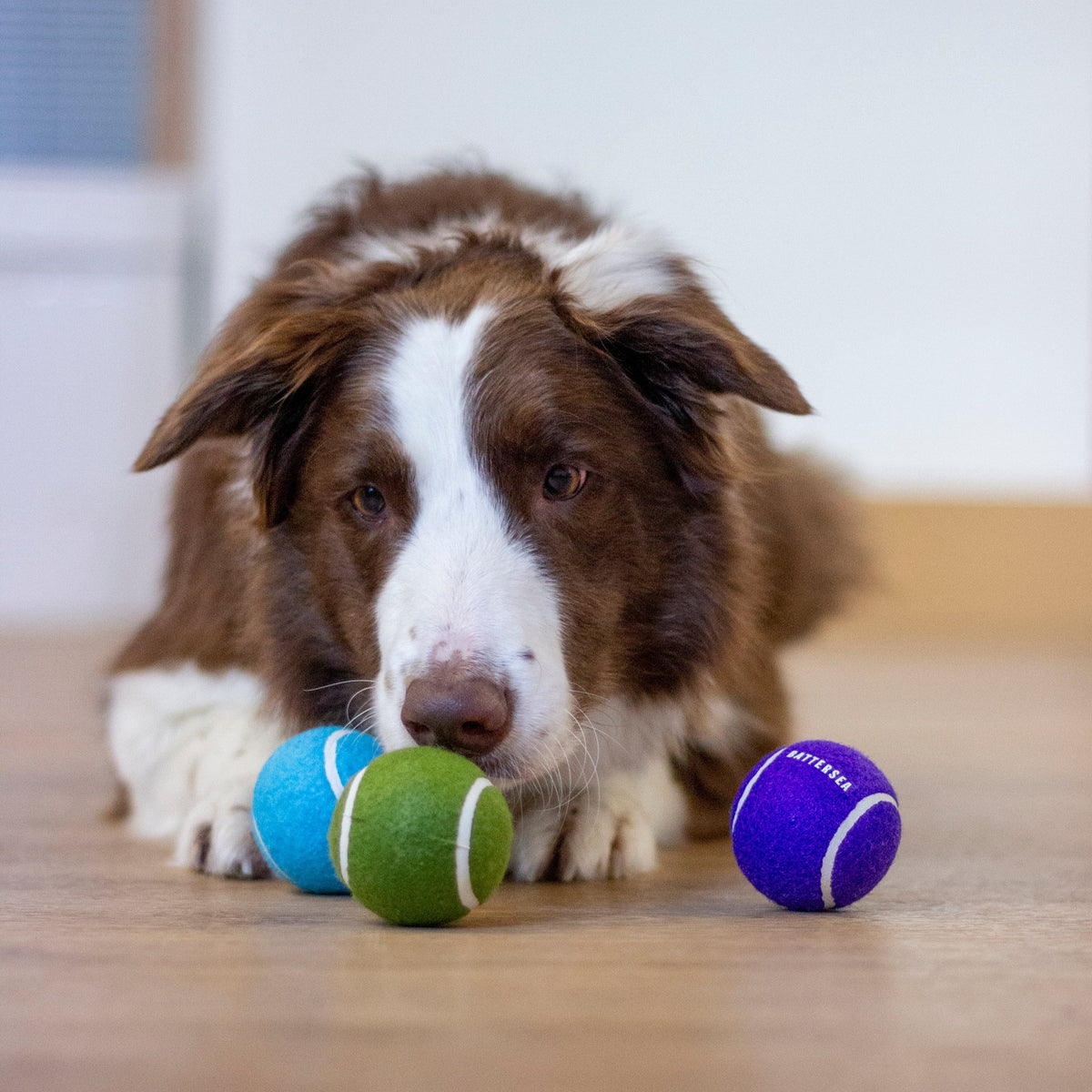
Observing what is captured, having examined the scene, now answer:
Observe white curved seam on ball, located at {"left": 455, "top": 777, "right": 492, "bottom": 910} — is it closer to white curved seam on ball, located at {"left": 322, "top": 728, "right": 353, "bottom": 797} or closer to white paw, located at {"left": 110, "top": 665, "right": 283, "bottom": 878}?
white curved seam on ball, located at {"left": 322, "top": 728, "right": 353, "bottom": 797}

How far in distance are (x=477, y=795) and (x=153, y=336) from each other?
5.76 m

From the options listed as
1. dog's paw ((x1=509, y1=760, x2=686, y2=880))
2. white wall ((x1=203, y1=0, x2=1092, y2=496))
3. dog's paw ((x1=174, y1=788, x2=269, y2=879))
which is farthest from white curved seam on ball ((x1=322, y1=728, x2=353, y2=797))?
white wall ((x1=203, y1=0, x2=1092, y2=496))

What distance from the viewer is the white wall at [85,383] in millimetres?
6824

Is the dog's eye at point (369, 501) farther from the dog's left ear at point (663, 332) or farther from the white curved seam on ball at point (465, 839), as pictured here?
the white curved seam on ball at point (465, 839)

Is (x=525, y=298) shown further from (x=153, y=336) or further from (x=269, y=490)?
(x=153, y=336)

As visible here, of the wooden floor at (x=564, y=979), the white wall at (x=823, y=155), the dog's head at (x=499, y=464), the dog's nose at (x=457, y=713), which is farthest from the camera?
the white wall at (x=823, y=155)

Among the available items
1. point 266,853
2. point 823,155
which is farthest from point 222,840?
point 823,155

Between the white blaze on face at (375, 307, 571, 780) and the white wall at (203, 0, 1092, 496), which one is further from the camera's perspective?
the white wall at (203, 0, 1092, 496)

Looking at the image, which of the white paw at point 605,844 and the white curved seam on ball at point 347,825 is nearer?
the white curved seam on ball at point 347,825

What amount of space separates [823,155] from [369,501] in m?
4.99

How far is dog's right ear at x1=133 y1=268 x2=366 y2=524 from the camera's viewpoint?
2.09 metres

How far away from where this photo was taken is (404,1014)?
1.30 metres

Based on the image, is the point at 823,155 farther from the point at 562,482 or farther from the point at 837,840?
the point at 837,840

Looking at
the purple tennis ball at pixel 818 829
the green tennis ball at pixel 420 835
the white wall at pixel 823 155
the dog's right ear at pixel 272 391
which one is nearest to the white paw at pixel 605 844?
the purple tennis ball at pixel 818 829
